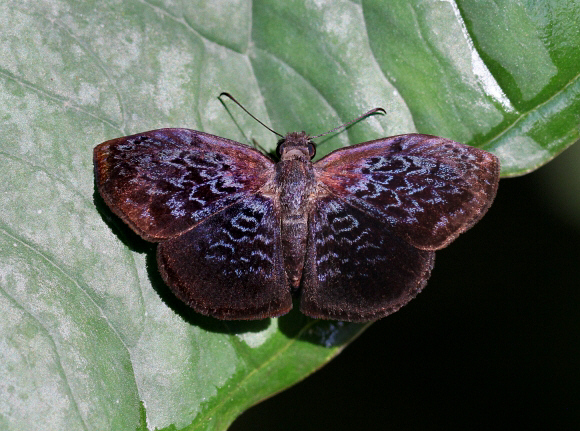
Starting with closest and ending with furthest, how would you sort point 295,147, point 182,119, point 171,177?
point 171,177, point 295,147, point 182,119

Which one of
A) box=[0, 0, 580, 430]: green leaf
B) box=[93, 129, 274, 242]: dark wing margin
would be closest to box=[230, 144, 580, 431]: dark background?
box=[0, 0, 580, 430]: green leaf

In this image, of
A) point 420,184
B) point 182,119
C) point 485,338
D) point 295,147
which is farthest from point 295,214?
point 485,338

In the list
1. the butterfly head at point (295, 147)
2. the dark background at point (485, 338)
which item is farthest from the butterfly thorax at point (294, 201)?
the dark background at point (485, 338)

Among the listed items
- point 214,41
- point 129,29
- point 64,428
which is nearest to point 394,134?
point 214,41

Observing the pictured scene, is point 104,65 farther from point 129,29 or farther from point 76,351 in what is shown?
point 76,351

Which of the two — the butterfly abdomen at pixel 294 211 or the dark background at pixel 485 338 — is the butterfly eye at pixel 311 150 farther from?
the dark background at pixel 485 338

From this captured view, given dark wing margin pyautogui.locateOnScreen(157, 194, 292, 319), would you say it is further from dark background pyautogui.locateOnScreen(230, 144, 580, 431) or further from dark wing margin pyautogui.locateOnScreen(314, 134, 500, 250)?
dark background pyautogui.locateOnScreen(230, 144, 580, 431)

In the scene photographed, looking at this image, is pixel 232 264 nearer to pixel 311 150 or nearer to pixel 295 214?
pixel 295 214
